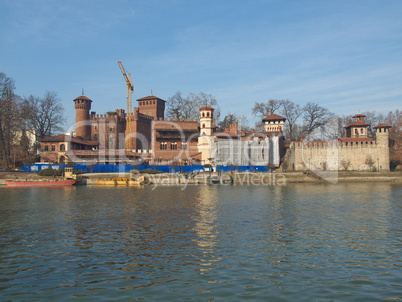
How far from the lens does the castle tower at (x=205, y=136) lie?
67.3 metres

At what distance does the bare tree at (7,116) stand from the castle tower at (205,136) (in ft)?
105

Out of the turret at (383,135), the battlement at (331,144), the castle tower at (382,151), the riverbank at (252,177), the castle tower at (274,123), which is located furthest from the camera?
the castle tower at (274,123)

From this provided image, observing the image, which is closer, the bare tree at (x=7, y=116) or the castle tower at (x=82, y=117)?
the bare tree at (x=7, y=116)

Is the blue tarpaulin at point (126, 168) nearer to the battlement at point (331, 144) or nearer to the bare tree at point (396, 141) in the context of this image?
the battlement at point (331, 144)

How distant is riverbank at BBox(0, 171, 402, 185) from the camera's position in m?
53.9

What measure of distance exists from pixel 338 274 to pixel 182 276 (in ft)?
16.6

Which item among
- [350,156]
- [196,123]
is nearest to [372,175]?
[350,156]

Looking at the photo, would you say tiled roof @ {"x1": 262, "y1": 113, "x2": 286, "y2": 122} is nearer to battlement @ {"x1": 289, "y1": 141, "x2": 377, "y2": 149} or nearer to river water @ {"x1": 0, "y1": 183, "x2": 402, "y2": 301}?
battlement @ {"x1": 289, "y1": 141, "x2": 377, "y2": 149}

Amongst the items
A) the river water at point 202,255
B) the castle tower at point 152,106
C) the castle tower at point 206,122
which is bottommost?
the river water at point 202,255

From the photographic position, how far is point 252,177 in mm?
56406

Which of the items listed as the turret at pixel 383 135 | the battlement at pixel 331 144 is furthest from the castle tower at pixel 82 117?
the turret at pixel 383 135

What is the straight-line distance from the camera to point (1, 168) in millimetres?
58812

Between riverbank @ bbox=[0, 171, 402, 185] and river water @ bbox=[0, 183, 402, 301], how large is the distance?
2916cm

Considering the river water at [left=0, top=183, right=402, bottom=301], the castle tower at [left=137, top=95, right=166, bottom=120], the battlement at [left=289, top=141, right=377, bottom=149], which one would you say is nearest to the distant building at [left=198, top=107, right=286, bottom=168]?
the battlement at [left=289, top=141, right=377, bottom=149]
